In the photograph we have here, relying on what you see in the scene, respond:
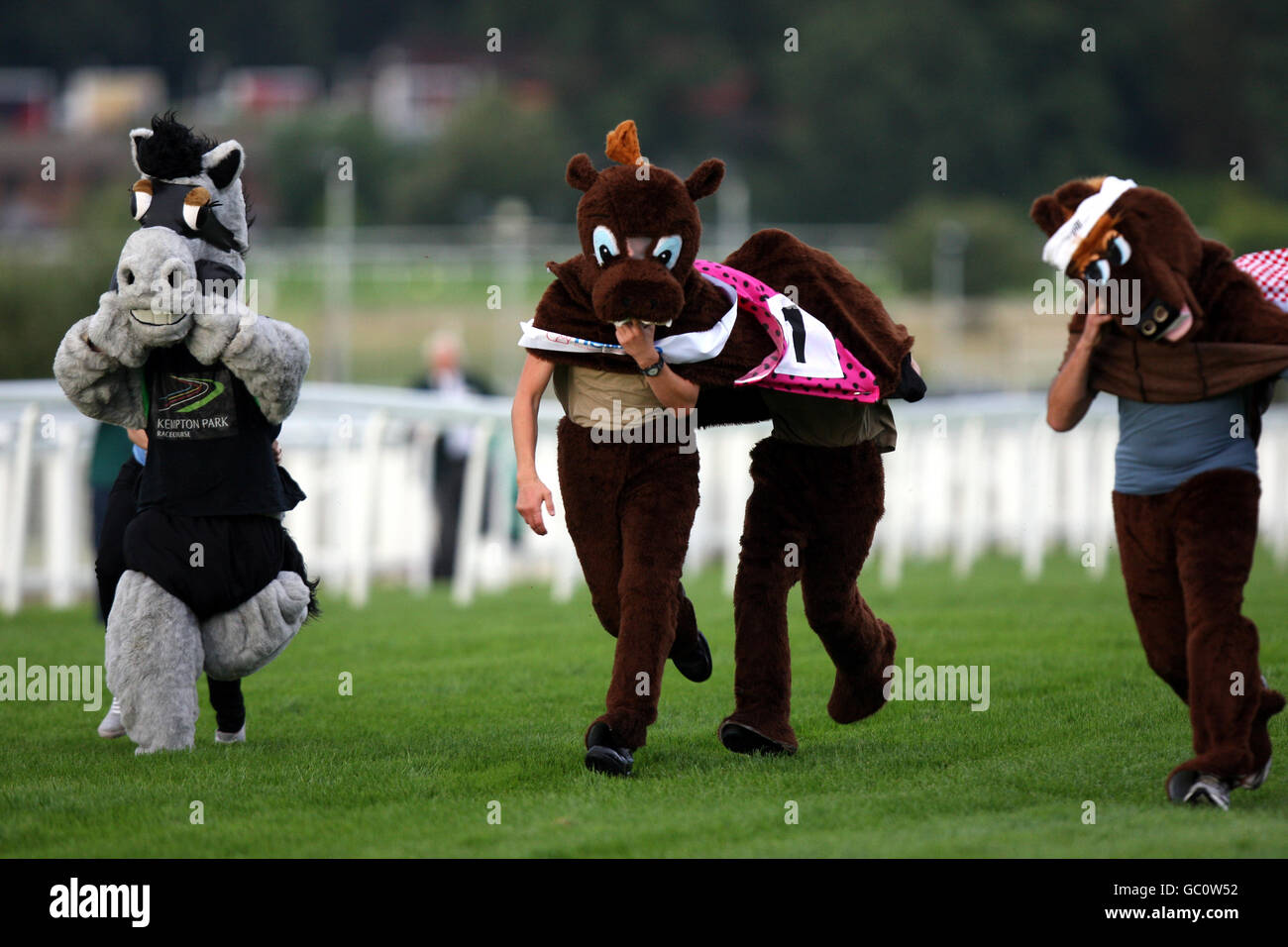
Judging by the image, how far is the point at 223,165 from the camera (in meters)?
7.02

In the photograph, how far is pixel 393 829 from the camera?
224 inches

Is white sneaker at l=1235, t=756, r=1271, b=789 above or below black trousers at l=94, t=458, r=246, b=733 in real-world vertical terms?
below

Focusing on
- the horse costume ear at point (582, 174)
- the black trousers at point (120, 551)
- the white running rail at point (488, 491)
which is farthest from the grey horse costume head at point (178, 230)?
the white running rail at point (488, 491)

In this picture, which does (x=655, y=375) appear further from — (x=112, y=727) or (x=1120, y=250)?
(x=112, y=727)

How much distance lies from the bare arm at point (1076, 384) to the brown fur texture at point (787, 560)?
0.94 metres

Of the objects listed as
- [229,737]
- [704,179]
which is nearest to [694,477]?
[704,179]

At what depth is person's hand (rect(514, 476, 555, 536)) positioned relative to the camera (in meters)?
6.45

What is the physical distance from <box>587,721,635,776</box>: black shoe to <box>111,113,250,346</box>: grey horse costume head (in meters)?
1.98

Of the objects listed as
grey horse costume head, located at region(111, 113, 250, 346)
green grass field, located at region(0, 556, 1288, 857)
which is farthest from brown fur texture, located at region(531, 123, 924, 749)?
grey horse costume head, located at region(111, 113, 250, 346)

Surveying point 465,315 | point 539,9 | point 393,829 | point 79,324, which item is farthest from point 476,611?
point 539,9

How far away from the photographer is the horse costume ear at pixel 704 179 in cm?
657

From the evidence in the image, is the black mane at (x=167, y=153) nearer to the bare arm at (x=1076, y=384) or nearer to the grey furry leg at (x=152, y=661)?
the grey furry leg at (x=152, y=661)

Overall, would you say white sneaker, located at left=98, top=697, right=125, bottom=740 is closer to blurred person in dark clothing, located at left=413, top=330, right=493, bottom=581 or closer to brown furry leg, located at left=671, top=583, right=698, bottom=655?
brown furry leg, located at left=671, top=583, right=698, bottom=655

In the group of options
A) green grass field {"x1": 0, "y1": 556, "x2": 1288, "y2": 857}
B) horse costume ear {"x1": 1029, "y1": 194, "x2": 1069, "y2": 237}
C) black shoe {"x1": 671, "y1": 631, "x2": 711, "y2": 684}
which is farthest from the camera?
black shoe {"x1": 671, "y1": 631, "x2": 711, "y2": 684}
